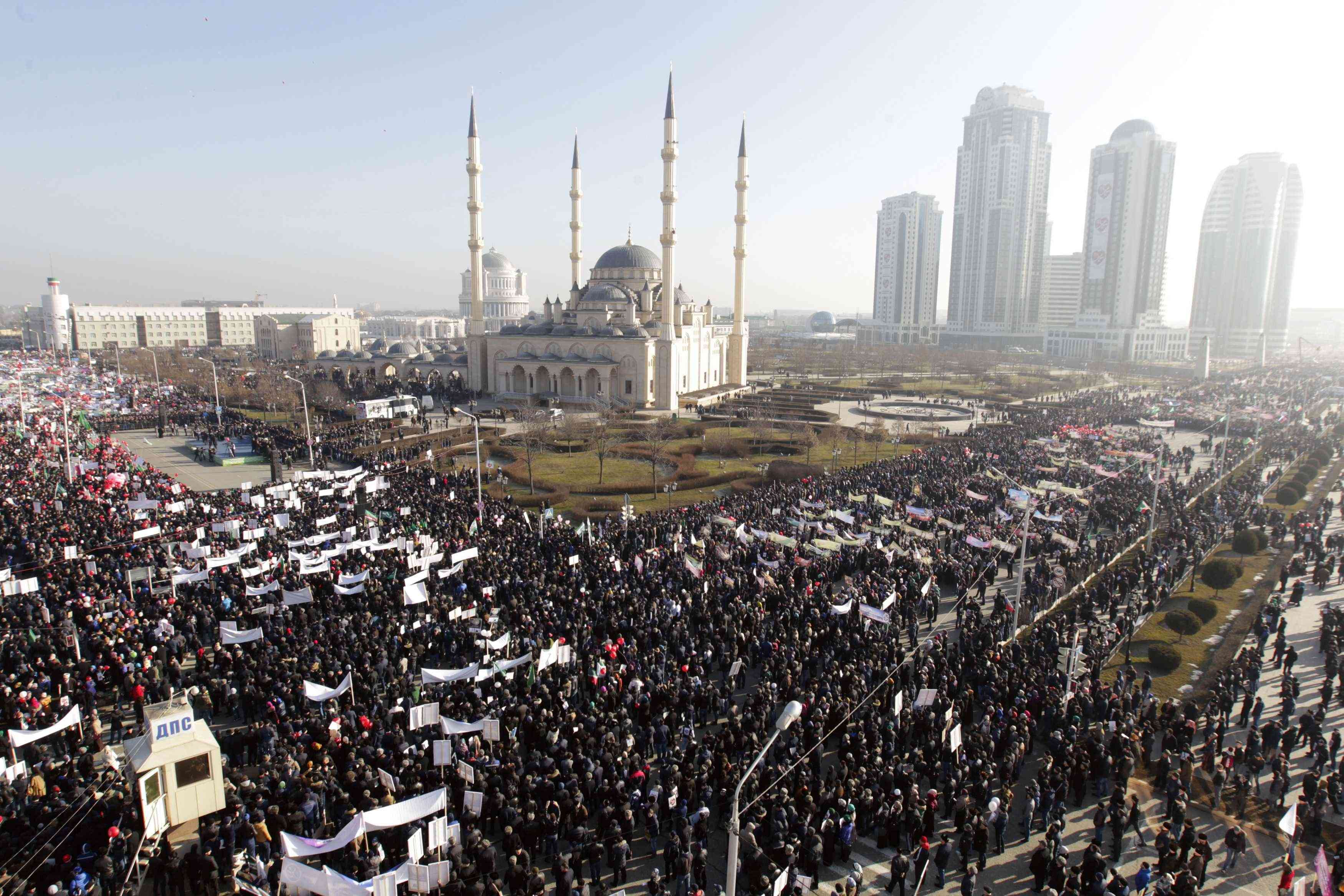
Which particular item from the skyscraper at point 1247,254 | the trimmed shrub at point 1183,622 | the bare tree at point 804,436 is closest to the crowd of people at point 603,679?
the trimmed shrub at point 1183,622

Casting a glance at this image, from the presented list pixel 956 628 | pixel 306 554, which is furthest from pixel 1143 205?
pixel 306 554

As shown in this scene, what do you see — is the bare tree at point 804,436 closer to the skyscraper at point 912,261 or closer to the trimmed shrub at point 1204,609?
the trimmed shrub at point 1204,609

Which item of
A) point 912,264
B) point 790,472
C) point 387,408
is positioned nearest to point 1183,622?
point 790,472

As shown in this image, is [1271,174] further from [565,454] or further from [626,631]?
[626,631]

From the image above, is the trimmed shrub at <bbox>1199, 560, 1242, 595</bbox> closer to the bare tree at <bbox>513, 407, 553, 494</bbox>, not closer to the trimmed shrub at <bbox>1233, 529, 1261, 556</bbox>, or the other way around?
the trimmed shrub at <bbox>1233, 529, 1261, 556</bbox>

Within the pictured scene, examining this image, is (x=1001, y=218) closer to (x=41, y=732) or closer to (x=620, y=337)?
(x=620, y=337)
